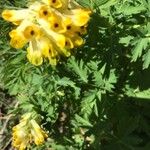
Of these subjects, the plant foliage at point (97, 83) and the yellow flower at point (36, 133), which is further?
the yellow flower at point (36, 133)

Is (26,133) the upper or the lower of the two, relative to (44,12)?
lower

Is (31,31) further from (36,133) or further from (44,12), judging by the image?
(36,133)

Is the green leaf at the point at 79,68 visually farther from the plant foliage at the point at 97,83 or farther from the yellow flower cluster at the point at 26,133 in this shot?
the yellow flower cluster at the point at 26,133

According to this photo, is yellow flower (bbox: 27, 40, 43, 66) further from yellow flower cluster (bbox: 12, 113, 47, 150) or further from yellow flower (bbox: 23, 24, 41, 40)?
yellow flower cluster (bbox: 12, 113, 47, 150)

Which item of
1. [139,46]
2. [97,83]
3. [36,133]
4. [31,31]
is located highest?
[31,31]

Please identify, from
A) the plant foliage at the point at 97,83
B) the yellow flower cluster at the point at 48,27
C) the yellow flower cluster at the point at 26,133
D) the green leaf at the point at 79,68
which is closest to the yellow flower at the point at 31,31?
the yellow flower cluster at the point at 48,27

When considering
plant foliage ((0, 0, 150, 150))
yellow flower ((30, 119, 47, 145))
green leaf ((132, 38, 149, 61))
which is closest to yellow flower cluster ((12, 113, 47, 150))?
yellow flower ((30, 119, 47, 145))

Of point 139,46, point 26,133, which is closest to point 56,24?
point 139,46
